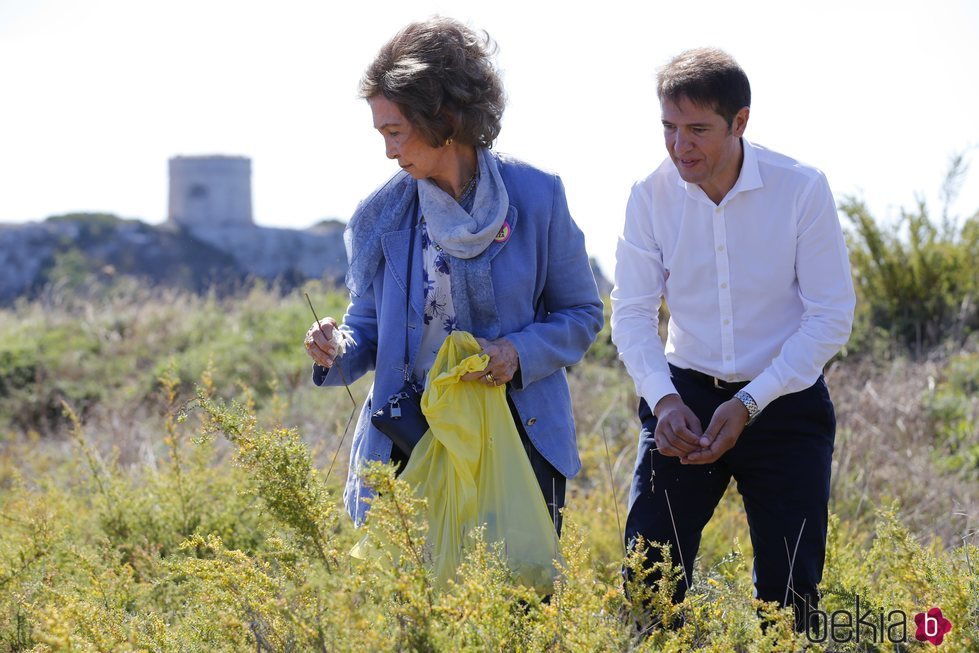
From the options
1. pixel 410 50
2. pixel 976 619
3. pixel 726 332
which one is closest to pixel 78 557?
pixel 410 50

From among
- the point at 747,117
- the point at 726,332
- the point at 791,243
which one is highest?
the point at 747,117

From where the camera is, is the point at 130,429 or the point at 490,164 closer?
the point at 490,164

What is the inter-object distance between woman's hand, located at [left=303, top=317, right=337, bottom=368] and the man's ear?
1221 mm

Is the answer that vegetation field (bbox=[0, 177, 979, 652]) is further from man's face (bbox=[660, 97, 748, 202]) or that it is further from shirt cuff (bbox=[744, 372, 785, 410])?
man's face (bbox=[660, 97, 748, 202])

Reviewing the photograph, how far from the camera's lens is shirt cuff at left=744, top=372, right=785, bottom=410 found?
2.74 metres

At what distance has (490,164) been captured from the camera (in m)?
3.04

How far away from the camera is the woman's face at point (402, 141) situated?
290 centimetres

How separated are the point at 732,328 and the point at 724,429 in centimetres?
32

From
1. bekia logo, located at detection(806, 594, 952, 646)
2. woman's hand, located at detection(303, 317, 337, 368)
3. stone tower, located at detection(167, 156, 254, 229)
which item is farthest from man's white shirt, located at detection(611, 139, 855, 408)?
stone tower, located at detection(167, 156, 254, 229)

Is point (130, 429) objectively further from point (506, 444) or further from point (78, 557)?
point (506, 444)

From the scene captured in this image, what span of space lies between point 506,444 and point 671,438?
0.45 meters

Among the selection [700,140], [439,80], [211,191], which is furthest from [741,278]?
[211,191]

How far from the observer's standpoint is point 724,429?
2.74 m

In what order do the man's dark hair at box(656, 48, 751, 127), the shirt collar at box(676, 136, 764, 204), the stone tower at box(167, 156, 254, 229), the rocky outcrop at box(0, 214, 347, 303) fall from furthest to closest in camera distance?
1. the stone tower at box(167, 156, 254, 229)
2. the rocky outcrop at box(0, 214, 347, 303)
3. the shirt collar at box(676, 136, 764, 204)
4. the man's dark hair at box(656, 48, 751, 127)
